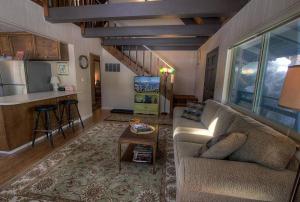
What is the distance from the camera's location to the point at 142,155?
243cm

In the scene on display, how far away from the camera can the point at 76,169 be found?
2240 mm

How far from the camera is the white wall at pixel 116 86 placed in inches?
234

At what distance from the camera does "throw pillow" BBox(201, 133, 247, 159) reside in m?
1.42

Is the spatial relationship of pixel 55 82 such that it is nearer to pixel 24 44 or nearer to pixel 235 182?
pixel 24 44

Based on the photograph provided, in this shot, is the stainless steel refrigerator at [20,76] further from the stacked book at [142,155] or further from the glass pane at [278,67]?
the glass pane at [278,67]

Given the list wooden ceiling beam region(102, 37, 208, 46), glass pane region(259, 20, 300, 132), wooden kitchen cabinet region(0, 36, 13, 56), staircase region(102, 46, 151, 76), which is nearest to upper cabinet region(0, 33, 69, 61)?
wooden kitchen cabinet region(0, 36, 13, 56)

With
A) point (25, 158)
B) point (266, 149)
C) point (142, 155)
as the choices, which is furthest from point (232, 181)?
point (25, 158)

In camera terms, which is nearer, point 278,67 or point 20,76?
point 278,67

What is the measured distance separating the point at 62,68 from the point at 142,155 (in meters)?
3.44

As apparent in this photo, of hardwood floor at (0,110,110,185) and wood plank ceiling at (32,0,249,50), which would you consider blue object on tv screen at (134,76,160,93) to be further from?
hardwood floor at (0,110,110,185)

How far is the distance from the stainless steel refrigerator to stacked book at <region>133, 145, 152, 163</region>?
3.15m

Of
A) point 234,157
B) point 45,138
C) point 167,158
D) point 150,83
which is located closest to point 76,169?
point 167,158

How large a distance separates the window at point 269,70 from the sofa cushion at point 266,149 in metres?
0.37

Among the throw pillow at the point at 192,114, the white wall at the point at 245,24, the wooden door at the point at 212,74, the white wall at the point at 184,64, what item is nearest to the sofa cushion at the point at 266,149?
the white wall at the point at 245,24
